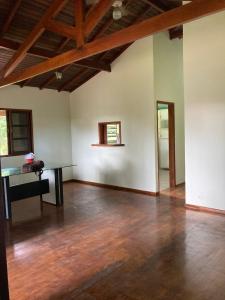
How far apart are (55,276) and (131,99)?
4.11m

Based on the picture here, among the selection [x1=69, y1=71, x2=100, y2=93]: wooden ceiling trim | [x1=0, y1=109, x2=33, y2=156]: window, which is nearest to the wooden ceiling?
[x1=69, y1=71, x2=100, y2=93]: wooden ceiling trim

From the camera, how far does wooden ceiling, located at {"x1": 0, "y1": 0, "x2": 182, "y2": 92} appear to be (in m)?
4.06

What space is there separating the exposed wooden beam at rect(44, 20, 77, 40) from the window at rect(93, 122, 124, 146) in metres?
2.71

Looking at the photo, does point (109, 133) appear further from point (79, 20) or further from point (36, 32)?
point (79, 20)

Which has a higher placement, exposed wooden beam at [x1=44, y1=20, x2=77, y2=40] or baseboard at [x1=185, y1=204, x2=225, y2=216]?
exposed wooden beam at [x1=44, y1=20, x2=77, y2=40]

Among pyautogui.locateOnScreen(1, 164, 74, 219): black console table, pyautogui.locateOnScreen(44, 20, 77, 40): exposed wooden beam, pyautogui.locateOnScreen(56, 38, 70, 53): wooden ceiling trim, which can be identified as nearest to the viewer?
pyautogui.locateOnScreen(44, 20, 77, 40): exposed wooden beam

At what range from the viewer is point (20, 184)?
15.7ft

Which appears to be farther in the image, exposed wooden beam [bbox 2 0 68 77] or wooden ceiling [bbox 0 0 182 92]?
wooden ceiling [bbox 0 0 182 92]

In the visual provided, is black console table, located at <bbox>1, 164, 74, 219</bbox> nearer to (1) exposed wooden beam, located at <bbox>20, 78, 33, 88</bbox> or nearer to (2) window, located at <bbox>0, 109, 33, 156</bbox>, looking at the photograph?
(2) window, located at <bbox>0, 109, 33, 156</bbox>

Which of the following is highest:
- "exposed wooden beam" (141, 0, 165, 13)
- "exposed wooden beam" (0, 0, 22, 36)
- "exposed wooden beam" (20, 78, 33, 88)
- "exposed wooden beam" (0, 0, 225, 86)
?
"exposed wooden beam" (141, 0, 165, 13)

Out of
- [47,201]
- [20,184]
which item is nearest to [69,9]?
[20,184]

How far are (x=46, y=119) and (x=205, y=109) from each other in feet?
13.7

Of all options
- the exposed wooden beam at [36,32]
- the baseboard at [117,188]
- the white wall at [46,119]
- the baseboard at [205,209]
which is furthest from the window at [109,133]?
the exposed wooden beam at [36,32]

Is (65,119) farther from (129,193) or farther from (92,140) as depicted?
(129,193)
